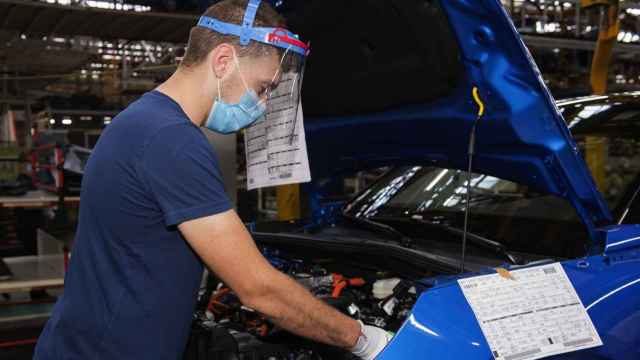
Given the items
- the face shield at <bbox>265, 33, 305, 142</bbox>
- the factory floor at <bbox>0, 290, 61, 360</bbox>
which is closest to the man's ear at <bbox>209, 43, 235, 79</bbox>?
the face shield at <bbox>265, 33, 305, 142</bbox>

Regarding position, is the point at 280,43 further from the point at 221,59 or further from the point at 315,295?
the point at 315,295

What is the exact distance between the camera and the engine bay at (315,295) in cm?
193

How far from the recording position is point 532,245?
2.31 meters

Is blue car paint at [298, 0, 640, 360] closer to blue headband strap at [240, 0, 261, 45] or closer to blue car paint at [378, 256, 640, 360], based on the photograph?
blue car paint at [378, 256, 640, 360]

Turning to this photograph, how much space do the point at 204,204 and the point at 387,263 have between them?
3.44 ft

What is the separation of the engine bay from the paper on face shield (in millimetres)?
390

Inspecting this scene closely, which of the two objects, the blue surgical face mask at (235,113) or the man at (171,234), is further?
the blue surgical face mask at (235,113)

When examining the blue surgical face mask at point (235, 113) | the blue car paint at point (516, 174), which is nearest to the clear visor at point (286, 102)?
the blue surgical face mask at point (235, 113)

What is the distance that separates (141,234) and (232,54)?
490 mm

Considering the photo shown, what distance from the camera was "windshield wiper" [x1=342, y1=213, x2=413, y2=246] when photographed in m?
2.37

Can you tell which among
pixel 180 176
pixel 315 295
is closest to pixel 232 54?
pixel 180 176

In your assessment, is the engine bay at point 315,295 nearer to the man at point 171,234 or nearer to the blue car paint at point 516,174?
the blue car paint at point 516,174

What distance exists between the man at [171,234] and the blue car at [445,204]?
14.0 inches

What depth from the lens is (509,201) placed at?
106 inches
